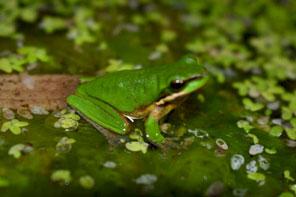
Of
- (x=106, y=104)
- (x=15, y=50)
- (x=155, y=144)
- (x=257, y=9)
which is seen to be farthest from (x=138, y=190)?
(x=257, y=9)

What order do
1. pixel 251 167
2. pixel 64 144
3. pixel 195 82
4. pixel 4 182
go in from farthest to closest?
pixel 251 167
pixel 64 144
pixel 195 82
pixel 4 182

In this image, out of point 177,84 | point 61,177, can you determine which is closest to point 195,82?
point 177,84

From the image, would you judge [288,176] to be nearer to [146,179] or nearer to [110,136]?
[146,179]

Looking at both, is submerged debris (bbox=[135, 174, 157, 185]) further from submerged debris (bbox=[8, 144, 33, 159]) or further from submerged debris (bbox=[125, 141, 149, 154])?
submerged debris (bbox=[8, 144, 33, 159])

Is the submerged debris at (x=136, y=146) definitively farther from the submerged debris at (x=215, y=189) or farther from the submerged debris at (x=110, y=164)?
the submerged debris at (x=215, y=189)

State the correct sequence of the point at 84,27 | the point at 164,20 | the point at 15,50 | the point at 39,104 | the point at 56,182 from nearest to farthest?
the point at 56,182 → the point at 39,104 → the point at 15,50 → the point at 84,27 → the point at 164,20

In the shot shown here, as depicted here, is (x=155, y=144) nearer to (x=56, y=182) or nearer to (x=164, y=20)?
(x=56, y=182)
